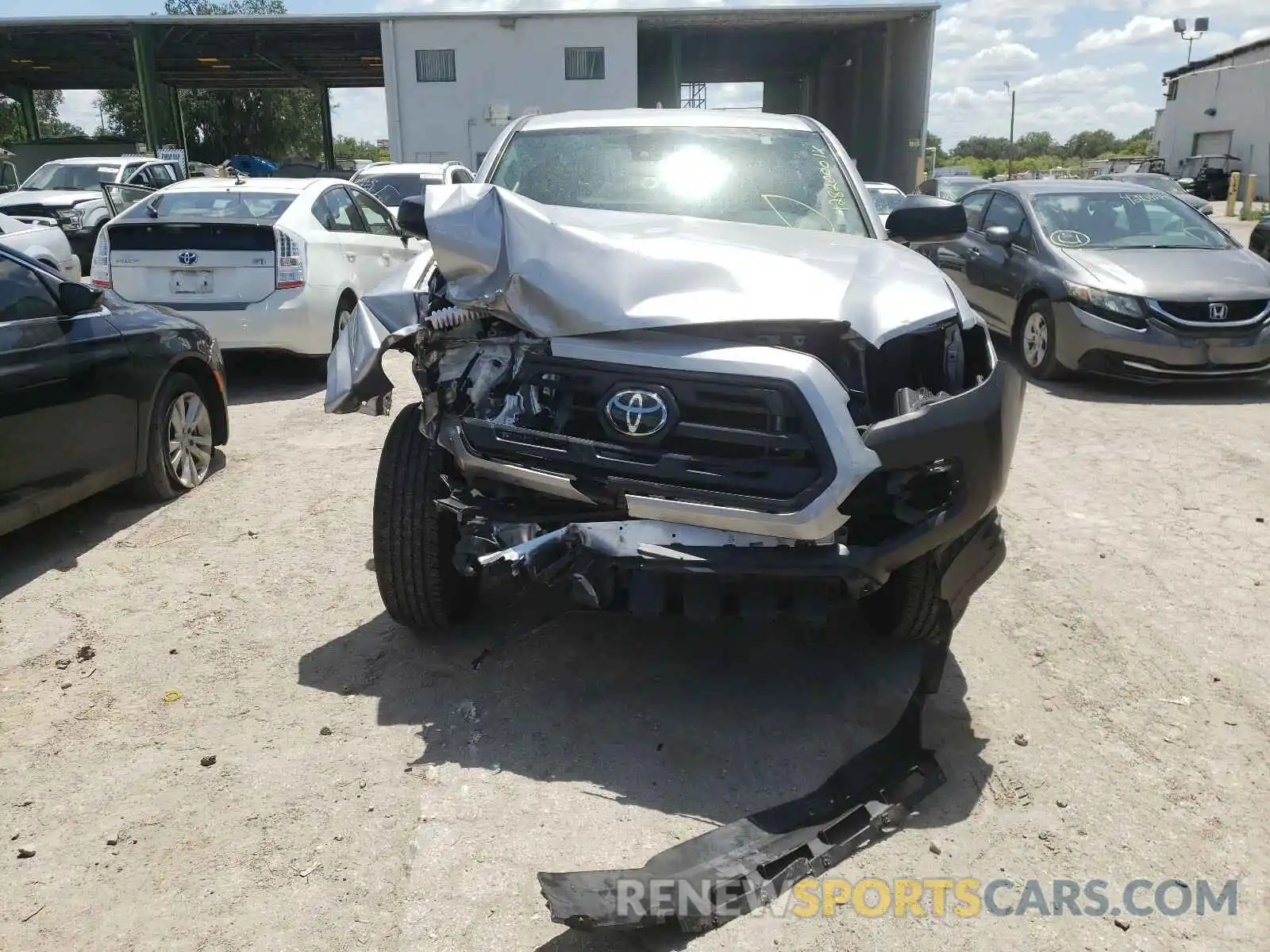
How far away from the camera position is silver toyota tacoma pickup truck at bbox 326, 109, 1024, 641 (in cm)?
286

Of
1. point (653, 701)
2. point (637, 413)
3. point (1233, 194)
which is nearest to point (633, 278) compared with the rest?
point (637, 413)

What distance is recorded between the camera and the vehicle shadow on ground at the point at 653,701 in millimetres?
3057

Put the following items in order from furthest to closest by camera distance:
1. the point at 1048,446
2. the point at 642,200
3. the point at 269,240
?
1. the point at 269,240
2. the point at 1048,446
3. the point at 642,200

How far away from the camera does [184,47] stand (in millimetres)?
32625

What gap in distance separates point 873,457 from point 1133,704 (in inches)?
58.9

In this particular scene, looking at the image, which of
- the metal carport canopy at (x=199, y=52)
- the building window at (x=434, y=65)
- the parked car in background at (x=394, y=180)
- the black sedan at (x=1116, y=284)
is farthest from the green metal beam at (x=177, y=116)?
the black sedan at (x=1116, y=284)

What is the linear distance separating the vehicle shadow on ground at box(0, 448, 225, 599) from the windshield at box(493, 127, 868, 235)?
263cm

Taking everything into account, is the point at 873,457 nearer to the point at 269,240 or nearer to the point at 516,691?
the point at 516,691

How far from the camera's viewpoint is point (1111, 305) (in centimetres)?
799

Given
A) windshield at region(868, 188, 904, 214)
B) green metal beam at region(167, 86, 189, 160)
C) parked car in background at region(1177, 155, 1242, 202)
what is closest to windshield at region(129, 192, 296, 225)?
windshield at region(868, 188, 904, 214)

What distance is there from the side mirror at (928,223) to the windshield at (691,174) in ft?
0.56

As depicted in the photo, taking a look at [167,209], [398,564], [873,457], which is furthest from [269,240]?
[873,457]

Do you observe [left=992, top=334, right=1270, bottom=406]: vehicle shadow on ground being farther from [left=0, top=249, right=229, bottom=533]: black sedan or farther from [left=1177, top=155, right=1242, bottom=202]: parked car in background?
[left=1177, top=155, right=1242, bottom=202]: parked car in background

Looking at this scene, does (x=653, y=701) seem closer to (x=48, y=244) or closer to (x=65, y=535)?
(x=65, y=535)
